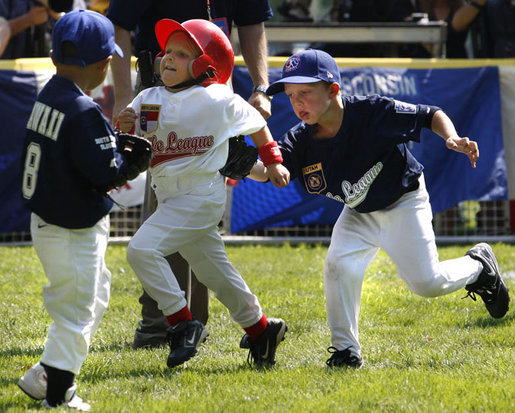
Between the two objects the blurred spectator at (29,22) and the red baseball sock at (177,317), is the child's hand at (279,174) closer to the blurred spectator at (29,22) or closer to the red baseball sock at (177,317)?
the red baseball sock at (177,317)

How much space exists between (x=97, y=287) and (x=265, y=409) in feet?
2.79

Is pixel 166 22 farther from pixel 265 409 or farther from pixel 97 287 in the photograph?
pixel 265 409

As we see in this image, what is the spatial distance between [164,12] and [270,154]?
3.69ft

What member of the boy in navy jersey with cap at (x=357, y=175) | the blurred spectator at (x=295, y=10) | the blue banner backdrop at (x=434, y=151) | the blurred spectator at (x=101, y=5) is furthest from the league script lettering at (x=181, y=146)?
the blurred spectator at (x=295, y=10)

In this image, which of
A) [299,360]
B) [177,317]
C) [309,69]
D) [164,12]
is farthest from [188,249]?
[164,12]

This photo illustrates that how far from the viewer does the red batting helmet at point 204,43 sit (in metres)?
4.01

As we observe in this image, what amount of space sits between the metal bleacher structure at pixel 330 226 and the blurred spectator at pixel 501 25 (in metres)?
0.62

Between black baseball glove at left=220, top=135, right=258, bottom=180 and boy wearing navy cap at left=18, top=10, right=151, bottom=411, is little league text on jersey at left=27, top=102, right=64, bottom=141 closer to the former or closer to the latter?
boy wearing navy cap at left=18, top=10, right=151, bottom=411

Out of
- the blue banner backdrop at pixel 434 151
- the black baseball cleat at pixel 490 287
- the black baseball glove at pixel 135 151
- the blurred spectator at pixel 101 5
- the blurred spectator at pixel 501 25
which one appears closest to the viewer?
the black baseball glove at pixel 135 151

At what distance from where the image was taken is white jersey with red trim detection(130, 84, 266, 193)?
13.0 ft

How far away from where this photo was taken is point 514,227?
8688 mm

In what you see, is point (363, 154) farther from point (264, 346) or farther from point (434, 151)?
point (434, 151)

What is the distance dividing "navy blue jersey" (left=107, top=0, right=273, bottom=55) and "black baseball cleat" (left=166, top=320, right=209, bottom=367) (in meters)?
1.57

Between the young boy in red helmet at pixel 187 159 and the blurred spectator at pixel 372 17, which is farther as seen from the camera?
the blurred spectator at pixel 372 17
